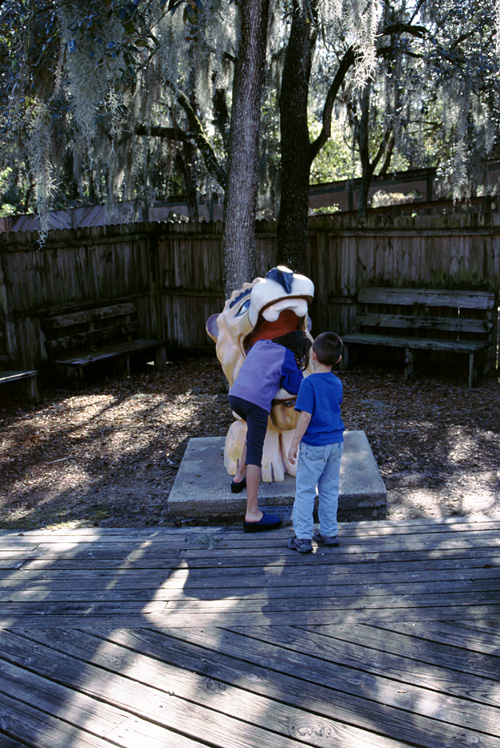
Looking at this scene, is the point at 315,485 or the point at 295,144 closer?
the point at 315,485

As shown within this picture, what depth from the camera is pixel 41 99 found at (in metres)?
6.62

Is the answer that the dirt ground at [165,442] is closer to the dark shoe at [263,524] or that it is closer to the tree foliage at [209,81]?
the dark shoe at [263,524]

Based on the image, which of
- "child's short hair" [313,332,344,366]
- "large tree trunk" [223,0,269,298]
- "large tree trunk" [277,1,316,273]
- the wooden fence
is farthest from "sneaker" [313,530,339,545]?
the wooden fence

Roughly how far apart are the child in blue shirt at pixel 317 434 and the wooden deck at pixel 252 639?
0.61 ft

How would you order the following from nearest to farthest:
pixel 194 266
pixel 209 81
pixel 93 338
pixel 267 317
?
pixel 267 317 < pixel 93 338 < pixel 209 81 < pixel 194 266

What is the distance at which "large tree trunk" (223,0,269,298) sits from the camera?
19.6ft

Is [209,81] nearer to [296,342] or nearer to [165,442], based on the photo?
[165,442]

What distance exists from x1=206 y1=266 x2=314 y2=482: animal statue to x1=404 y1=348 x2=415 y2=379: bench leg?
11.7 ft

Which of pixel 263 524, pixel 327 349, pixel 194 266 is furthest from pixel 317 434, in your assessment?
pixel 194 266

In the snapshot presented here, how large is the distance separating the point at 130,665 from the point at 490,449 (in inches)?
154

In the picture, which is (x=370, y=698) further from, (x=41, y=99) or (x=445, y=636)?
(x=41, y=99)

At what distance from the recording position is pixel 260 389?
378 centimetres

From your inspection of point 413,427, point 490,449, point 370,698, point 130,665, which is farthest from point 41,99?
point 370,698

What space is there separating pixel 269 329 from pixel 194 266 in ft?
18.2
